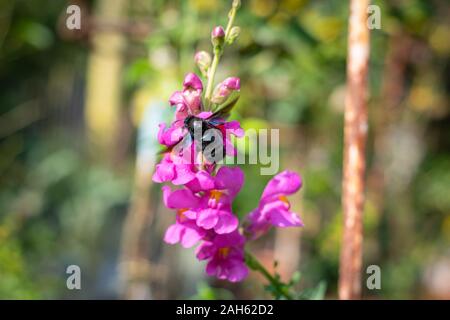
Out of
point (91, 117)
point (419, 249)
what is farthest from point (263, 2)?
point (91, 117)

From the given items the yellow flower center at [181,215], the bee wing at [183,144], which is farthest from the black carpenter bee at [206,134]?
the yellow flower center at [181,215]

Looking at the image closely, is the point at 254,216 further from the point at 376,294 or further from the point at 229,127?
the point at 376,294

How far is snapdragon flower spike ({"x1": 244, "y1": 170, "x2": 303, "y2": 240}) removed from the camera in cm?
110

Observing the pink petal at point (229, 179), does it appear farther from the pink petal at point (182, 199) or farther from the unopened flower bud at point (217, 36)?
the unopened flower bud at point (217, 36)

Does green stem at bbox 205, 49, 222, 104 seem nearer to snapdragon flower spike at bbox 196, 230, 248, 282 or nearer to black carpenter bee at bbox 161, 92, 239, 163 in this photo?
black carpenter bee at bbox 161, 92, 239, 163

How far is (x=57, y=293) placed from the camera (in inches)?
111

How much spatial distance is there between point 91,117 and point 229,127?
167 inches

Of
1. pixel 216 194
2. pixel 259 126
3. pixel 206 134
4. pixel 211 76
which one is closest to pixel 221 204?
pixel 216 194

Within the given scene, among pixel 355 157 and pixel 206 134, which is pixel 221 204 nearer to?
pixel 206 134

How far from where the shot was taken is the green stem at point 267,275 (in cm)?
104

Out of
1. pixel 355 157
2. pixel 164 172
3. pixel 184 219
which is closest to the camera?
pixel 164 172

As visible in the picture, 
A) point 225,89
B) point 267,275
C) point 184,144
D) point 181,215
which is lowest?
point 267,275

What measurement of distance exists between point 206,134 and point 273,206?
0.82ft

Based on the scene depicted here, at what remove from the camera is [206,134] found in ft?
3.08
